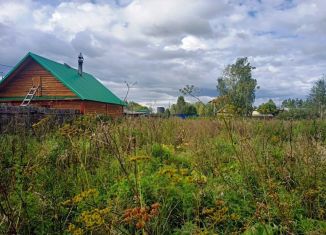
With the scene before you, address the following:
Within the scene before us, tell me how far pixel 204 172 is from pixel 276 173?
38.5 inches

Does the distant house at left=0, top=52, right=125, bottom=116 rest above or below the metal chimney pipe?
below

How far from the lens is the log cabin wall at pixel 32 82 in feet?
62.1

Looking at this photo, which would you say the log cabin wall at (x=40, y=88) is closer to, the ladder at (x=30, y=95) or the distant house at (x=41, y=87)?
the distant house at (x=41, y=87)

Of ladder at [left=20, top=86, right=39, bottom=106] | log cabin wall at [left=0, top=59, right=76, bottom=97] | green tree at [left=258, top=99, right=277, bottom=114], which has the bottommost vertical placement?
green tree at [left=258, top=99, right=277, bottom=114]

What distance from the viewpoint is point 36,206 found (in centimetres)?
254

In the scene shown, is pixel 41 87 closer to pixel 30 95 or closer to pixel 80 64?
pixel 30 95

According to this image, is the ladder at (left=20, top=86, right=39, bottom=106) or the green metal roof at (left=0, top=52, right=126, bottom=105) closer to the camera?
the ladder at (left=20, top=86, right=39, bottom=106)

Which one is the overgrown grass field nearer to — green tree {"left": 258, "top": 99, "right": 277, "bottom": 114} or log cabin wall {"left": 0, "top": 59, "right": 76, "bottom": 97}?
green tree {"left": 258, "top": 99, "right": 277, "bottom": 114}

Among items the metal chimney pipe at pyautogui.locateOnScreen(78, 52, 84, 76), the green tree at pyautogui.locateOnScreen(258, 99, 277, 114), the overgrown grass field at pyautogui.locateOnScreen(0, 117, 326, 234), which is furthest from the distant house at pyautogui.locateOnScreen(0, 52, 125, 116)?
the overgrown grass field at pyautogui.locateOnScreen(0, 117, 326, 234)

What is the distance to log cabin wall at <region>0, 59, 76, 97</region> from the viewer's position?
18.9 m

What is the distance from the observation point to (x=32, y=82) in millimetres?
19141

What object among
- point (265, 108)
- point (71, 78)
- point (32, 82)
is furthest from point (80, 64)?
point (265, 108)

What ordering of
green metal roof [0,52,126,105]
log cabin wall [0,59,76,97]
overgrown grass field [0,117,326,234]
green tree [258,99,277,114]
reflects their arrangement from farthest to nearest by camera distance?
log cabin wall [0,59,76,97] → green metal roof [0,52,126,105] → green tree [258,99,277,114] → overgrown grass field [0,117,326,234]

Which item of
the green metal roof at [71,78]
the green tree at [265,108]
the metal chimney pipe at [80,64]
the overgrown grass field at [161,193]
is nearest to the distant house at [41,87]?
the green metal roof at [71,78]
